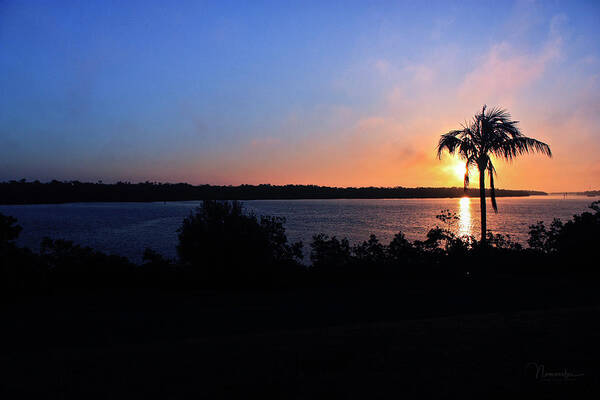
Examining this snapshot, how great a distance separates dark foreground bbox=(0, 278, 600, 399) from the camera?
3551mm

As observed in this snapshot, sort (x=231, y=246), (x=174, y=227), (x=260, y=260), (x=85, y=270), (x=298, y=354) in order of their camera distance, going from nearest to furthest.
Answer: (x=298, y=354), (x=85, y=270), (x=231, y=246), (x=260, y=260), (x=174, y=227)

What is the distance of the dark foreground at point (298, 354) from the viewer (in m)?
3.55

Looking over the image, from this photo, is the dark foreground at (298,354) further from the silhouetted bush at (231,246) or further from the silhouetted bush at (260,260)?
the silhouetted bush at (231,246)

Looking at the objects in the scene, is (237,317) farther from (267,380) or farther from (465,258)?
(465,258)

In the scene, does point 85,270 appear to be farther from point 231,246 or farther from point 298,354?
point 298,354

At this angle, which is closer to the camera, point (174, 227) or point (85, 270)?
point (85, 270)

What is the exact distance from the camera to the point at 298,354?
4.34 m

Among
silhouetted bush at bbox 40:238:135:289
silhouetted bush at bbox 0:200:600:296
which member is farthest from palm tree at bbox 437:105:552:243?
silhouetted bush at bbox 40:238:135:289

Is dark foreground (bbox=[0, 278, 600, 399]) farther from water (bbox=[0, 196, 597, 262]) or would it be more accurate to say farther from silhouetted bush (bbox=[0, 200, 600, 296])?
water (bbox=[0, 196, 597, 262])

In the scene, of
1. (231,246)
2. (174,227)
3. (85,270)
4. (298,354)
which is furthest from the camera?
(174,227)

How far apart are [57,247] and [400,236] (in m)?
11.0

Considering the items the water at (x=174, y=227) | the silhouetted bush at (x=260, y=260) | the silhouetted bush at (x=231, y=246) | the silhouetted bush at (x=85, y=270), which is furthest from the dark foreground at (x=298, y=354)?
the water at (x=174, y=227)

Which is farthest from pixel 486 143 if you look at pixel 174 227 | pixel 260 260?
pixel 174 227

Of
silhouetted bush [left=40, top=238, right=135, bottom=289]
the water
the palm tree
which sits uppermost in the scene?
the palm tree
